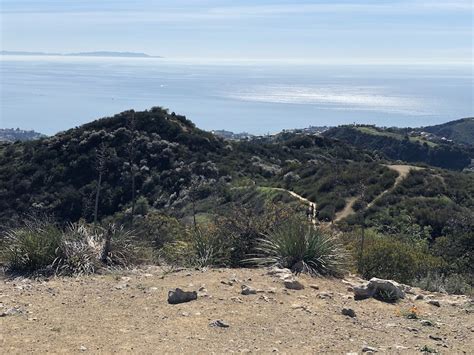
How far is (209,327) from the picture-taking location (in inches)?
228

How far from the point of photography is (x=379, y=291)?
730cm

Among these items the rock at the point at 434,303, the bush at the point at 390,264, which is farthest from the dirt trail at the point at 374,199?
the rock at the point at 434,303

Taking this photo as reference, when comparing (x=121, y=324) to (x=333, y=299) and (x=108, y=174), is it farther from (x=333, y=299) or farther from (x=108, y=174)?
(x=108, y=174)

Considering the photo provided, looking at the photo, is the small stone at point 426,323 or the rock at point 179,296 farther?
the rock at point 179,296

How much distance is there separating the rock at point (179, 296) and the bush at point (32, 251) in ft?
7.46

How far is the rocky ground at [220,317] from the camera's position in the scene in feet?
17.7

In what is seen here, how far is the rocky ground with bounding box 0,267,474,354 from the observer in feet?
17.7

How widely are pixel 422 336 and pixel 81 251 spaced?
4690mm

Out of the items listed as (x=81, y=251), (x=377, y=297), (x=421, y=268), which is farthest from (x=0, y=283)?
(x=421, y=268)

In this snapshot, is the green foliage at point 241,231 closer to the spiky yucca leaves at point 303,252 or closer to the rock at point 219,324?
the spiky yucca leaves at point 303,252

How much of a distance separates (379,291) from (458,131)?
119m

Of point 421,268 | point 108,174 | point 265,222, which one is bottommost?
point 108,174

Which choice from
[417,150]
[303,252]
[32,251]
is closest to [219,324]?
[303,252]

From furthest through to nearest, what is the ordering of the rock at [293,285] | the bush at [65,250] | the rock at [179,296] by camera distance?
the bush at [65,250], the rock at [293,285], the rock at [179,296]
